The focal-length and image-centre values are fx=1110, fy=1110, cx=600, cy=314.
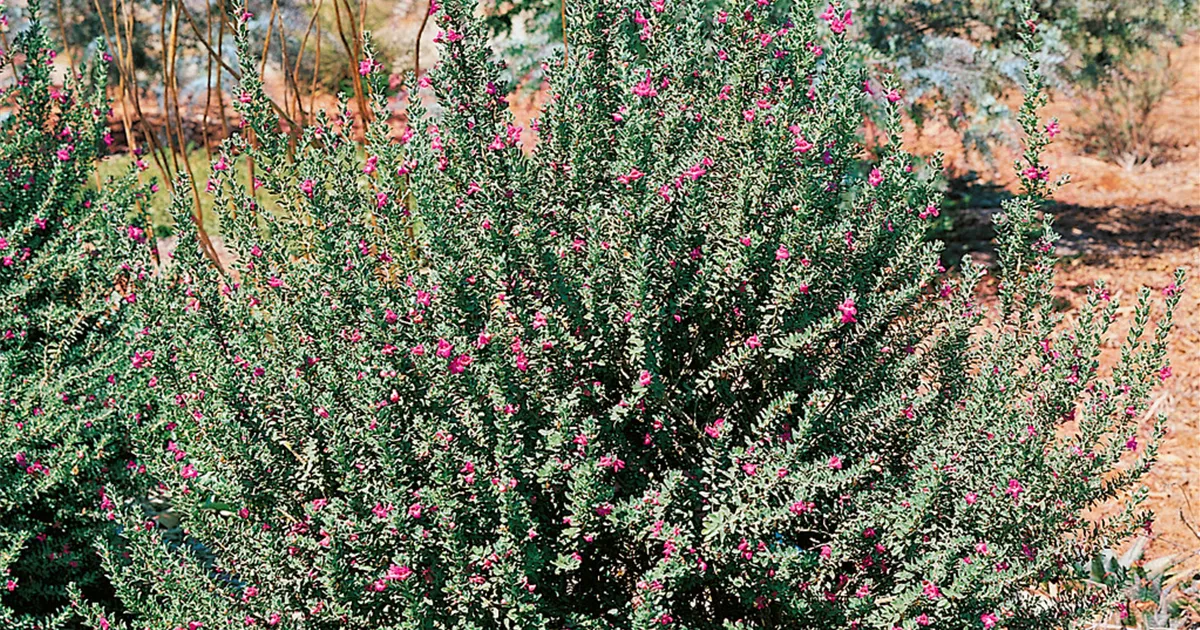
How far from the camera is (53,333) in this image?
3.29 m

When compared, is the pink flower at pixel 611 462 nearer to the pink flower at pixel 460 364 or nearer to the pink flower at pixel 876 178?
the pink flower at pixel 460 364

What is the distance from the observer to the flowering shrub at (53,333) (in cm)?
305

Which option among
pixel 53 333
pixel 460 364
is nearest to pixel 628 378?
pixel 460 364

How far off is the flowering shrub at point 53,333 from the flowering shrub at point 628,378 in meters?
0.57

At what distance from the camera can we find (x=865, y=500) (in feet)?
7.64

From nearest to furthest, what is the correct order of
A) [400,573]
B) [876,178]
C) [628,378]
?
[400,573] → [628,378] → [876,178]

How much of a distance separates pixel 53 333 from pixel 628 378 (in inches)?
77.1

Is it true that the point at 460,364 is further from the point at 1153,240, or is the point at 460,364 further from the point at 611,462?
the point at 1153,240

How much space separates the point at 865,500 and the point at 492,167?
106 cm

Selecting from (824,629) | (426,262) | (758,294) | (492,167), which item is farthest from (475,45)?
(824,629)

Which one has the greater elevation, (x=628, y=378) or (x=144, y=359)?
(x=144, y=359)

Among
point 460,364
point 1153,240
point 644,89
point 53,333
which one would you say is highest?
point 53,333

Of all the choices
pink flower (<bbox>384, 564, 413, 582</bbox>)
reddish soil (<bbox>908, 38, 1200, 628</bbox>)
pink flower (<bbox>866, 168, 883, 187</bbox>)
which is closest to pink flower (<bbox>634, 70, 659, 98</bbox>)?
pink flower (<bbox>866, 168, 883, 187</bbox>)

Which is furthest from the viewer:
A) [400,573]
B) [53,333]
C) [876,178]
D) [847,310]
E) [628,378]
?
[53,333]
